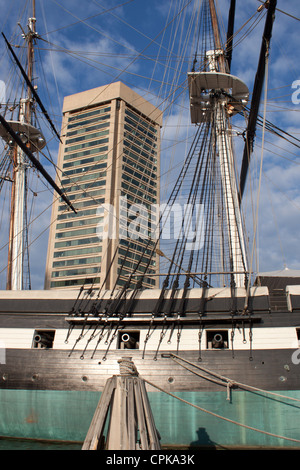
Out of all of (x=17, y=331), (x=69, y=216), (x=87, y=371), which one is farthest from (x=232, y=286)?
(x=69, y=216)

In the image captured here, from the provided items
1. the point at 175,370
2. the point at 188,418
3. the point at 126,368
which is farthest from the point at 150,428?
the point at 175,370

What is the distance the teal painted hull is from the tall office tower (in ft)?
149

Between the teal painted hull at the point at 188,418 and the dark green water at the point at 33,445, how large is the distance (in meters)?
0.14

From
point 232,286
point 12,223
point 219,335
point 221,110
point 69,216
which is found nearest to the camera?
point 219,335

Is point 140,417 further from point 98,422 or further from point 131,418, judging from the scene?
point 98,422

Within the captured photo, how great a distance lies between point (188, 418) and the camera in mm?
9641

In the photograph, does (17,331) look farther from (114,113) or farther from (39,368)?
(114,113)

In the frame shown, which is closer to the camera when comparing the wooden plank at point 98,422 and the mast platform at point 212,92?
the wooden plank at point 98,422

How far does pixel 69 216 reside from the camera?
7006cm

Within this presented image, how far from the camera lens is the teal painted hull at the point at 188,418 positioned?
930 centimetres

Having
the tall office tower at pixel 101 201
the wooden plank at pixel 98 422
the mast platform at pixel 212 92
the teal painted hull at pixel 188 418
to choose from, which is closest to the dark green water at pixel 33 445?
the teal painted hull at pixel 188 418

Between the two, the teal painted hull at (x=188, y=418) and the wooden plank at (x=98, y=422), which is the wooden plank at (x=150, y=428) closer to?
the wooden plank at (x=98, y=422)

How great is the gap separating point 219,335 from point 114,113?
2712 inches

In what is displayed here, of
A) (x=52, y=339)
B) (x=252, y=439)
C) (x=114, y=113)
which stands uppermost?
(x=114, y=113)
